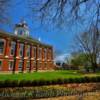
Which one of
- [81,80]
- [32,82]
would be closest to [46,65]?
[81,80]

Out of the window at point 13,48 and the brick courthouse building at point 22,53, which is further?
the window at point 13,48

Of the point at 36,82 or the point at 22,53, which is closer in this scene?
the point at 36,82

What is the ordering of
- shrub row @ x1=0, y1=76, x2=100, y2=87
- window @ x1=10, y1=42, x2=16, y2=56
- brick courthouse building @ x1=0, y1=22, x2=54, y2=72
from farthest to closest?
window @ x1=10, y1=42, x2=16, y2=56 < brick courthouse building @ x1=0, y1=22, x2=54, y2=72 < shrub row @ x1=0, y1=76, x2=100, y2=87

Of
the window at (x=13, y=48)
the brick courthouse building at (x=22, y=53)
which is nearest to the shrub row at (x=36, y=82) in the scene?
the brick courthouse building at (x=22, y=53)

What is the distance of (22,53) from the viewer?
4981 cm

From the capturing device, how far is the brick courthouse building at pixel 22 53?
141ft

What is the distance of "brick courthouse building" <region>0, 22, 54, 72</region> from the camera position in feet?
141

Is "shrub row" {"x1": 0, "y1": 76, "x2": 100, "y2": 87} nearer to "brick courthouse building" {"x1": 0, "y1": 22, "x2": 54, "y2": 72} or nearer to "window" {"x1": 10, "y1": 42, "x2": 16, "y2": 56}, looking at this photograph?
"brick courthouse building" {"x1": 0, "y1": 22, "x2": 54, "y2": 72}

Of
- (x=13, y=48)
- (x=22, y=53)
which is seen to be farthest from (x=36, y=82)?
(x=22, y=53)

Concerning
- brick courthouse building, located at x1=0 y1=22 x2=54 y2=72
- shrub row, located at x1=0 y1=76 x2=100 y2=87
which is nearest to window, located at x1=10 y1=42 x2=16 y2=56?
brick courthouse building, located at x1=0 y1=22 x2=54 y2=72

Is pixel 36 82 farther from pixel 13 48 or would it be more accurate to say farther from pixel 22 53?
pixel 22 53

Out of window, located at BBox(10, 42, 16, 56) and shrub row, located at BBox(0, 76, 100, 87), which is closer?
shrub row, located at BBox(0, 76, 100, 87)

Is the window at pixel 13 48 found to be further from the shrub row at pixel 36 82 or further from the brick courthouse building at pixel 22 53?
the shrub row at pixel 36 82

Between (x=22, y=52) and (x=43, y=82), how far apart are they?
26.5m
